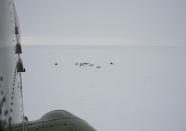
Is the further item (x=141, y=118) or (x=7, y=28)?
(x=141, y=118)

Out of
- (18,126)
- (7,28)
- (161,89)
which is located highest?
(7,28)

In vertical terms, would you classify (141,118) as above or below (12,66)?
below

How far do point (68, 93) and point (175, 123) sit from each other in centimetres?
172

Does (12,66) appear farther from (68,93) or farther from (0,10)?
(68,93)

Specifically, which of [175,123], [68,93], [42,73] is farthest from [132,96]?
[42,73]

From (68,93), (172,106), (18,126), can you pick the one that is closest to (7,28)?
(18,126)

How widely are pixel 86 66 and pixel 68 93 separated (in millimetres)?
3581

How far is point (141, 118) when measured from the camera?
290 centimetres

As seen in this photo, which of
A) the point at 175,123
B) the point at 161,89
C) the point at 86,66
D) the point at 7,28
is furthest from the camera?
the point at 86,66

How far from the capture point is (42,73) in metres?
5.68

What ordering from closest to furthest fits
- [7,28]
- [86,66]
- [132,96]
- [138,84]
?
[7,28], [132,96], [138,84], [86,66]

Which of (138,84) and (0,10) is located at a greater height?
(0,10)

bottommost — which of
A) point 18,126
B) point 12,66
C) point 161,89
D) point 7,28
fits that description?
point 161,89

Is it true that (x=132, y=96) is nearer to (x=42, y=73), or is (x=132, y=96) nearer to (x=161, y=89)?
(x=161, y=89)
